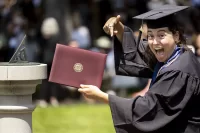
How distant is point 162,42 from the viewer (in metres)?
6.14

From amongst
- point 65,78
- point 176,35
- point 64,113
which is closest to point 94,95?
point 65,78

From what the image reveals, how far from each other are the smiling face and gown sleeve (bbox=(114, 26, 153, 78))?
0.64 m

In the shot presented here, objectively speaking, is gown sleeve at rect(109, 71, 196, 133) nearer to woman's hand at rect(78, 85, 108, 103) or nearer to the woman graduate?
the woman graduate

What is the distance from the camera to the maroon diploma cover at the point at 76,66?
6457mm

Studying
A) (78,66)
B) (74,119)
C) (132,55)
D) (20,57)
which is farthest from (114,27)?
(74,119)

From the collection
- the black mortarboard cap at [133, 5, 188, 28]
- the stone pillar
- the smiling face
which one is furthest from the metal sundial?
the smiling face

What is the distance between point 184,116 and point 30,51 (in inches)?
438

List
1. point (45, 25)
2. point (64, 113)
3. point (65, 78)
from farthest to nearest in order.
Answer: point (45, 25)
point (64, 113)
point (65, 78)

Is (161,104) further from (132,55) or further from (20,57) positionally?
(20,57)

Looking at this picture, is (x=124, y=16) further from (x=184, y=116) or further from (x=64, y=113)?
(x=184, y=116)

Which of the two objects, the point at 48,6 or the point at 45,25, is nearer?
the point at 45,25

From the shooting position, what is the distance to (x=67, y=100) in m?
16.9

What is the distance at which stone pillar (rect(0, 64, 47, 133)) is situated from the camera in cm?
687

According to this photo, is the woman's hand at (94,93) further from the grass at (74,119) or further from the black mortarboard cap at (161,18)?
the grass at (74,119)
